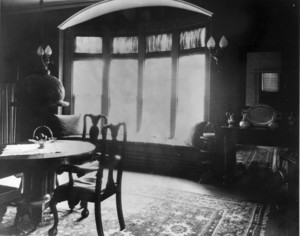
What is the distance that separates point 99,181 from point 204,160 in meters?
3.00

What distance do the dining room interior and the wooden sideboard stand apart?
0.02 meters

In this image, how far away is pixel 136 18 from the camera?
641cm

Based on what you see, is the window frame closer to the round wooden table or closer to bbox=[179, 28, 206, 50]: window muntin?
bbox=[179, 28, 206, 50]: window muntin

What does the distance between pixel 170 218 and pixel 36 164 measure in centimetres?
149

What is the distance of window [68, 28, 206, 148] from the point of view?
5.90m

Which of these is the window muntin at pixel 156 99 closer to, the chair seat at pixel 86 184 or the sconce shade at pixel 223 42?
the sconce shade at pixel 223 42

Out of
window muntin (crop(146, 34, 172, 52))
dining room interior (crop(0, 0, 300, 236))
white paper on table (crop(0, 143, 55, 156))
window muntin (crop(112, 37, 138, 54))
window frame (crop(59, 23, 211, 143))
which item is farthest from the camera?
window muntin (crop(112, 37, 138, 54))

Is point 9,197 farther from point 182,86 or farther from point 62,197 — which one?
point 182,86

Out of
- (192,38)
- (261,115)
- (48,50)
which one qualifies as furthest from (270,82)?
(48,50)

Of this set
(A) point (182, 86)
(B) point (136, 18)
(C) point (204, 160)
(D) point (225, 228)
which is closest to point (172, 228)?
(D) point (225, 228)

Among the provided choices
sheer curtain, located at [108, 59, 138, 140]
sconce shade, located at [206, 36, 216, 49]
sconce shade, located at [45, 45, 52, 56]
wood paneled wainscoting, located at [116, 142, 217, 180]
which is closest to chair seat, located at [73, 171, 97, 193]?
wood paneled wainscoting, located at [116, 142, 217, 180]

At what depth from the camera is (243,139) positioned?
14.5 ft

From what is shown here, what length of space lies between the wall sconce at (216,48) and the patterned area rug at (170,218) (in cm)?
240

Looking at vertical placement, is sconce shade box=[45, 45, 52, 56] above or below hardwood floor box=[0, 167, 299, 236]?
above
